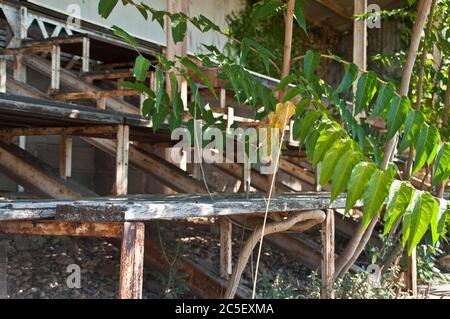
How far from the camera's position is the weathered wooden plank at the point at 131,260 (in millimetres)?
2961

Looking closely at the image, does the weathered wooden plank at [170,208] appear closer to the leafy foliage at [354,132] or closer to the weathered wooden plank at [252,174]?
the leafy foliage at [354,132]

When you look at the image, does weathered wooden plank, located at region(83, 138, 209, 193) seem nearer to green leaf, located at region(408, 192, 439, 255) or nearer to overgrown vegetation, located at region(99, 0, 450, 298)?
overgrown vegetation, located at region(99, 0, 450, 298)

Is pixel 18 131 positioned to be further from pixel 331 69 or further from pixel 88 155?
pixel 331 69

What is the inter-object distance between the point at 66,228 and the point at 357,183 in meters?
1.45

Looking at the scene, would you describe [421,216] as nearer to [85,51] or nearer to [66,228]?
[66,228]

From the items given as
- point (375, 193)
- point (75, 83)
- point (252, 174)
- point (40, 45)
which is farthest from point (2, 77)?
point (375, 193)

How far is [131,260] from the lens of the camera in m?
2.96

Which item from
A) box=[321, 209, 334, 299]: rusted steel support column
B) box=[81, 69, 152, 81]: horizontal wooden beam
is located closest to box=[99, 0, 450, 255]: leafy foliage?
box=[321, 209, 334, 299]: rusted steel support column

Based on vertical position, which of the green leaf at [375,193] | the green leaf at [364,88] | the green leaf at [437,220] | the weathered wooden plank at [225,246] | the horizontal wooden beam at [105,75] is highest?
the green leaf at [364,88]

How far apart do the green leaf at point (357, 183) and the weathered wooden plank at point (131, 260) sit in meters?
0.95

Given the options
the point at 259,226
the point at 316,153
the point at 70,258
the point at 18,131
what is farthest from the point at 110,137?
the point at 316,153

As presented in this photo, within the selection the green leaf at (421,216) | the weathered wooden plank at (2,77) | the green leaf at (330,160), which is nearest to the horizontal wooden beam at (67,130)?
the weathered wooden plank at (2,77)

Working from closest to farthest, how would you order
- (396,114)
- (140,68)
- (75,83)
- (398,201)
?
(398,201) < (140,68) < (396,114) < (75,83)

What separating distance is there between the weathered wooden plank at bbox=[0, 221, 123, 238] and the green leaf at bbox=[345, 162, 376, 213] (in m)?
1.04
